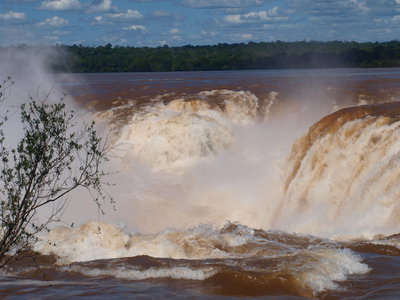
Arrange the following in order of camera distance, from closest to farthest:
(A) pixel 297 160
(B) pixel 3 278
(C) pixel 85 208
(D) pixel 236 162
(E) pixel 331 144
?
(B) pixel 3 278 < (E) pixel 331 144 < (A) pixel 297 160 < (C) pixel 85 208 < (D) pixel 236 162

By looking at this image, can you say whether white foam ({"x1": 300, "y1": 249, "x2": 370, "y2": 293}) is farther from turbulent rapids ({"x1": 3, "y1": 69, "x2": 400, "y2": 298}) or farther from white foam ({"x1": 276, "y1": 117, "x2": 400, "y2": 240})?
white foam ({"x1": 276, "y1": 117, "x2": 400, "y2": 240})

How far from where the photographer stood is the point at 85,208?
20.0m

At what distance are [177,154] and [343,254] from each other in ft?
40.0

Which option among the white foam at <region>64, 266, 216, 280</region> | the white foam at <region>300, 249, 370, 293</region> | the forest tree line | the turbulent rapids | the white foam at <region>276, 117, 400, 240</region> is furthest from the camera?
the forest tree line

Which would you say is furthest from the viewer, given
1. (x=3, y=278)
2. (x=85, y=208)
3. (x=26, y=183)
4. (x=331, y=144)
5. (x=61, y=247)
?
(x=85, y=208)

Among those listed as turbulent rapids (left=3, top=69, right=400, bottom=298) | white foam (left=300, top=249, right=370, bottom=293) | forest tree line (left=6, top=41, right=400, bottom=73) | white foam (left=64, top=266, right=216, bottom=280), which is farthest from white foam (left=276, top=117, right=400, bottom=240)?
forest tree line (left=6, top=41, right=400, bottom=73)

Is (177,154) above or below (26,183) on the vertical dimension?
below

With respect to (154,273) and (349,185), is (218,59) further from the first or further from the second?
(154,273)

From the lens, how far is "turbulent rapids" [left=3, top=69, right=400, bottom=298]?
392 inches

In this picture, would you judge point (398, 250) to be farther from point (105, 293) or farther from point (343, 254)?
point (105, 293)

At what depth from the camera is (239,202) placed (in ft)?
62.4

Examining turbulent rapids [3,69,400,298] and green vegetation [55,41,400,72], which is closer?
turbulent rapids [3,69,400,298]

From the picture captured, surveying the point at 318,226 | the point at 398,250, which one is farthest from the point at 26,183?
the point at 318,226

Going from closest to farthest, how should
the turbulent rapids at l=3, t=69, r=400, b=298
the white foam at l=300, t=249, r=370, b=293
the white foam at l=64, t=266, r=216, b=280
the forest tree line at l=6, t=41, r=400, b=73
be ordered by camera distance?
the white foam at l=300, t=249, r=370, b=293 < the white foam at l=64, t=266, r=216, b=280 < the turbulent rapids at l=3, t=69, r=400, b=298 < the forest tree line at l=6, t=41, r=400, b=73
